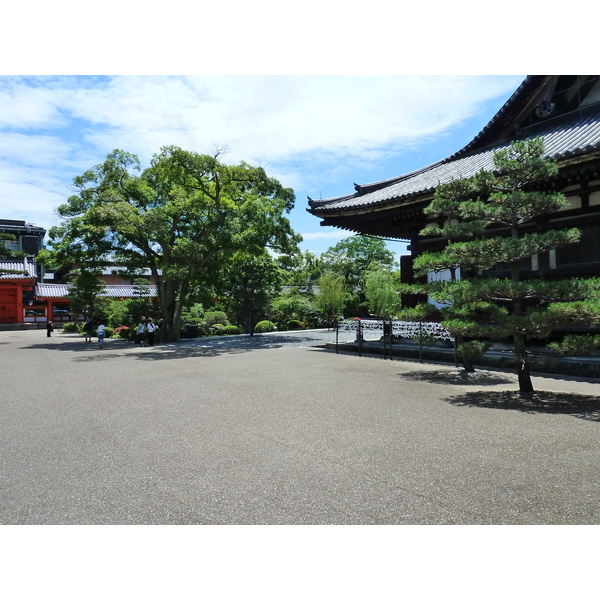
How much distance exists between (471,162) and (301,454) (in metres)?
11.9

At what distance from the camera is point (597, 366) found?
8711mm

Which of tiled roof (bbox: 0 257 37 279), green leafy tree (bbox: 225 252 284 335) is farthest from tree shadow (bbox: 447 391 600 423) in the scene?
tiled roof (bbox: 0 257 37 279)

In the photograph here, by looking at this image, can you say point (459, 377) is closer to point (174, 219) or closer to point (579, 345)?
point (579, 345)

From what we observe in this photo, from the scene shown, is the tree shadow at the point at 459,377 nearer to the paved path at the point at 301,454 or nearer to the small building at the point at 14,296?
the paved path at the point at 301,454

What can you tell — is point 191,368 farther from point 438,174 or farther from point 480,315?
point 438,174

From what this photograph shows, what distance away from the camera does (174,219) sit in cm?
2217

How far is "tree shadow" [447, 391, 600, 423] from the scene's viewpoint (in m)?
6.27

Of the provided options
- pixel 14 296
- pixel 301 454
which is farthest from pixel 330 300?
pixel 301 454

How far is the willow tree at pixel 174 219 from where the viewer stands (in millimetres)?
A: 20203

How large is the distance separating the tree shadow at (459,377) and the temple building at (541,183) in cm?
330

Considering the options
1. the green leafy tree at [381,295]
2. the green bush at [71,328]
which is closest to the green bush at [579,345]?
the green leafy tree at [381,295]

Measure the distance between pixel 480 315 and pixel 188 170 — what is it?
591 inches

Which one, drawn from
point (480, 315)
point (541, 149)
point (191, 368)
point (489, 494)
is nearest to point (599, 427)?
point (489, 494)

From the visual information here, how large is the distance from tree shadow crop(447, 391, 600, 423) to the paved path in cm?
5
